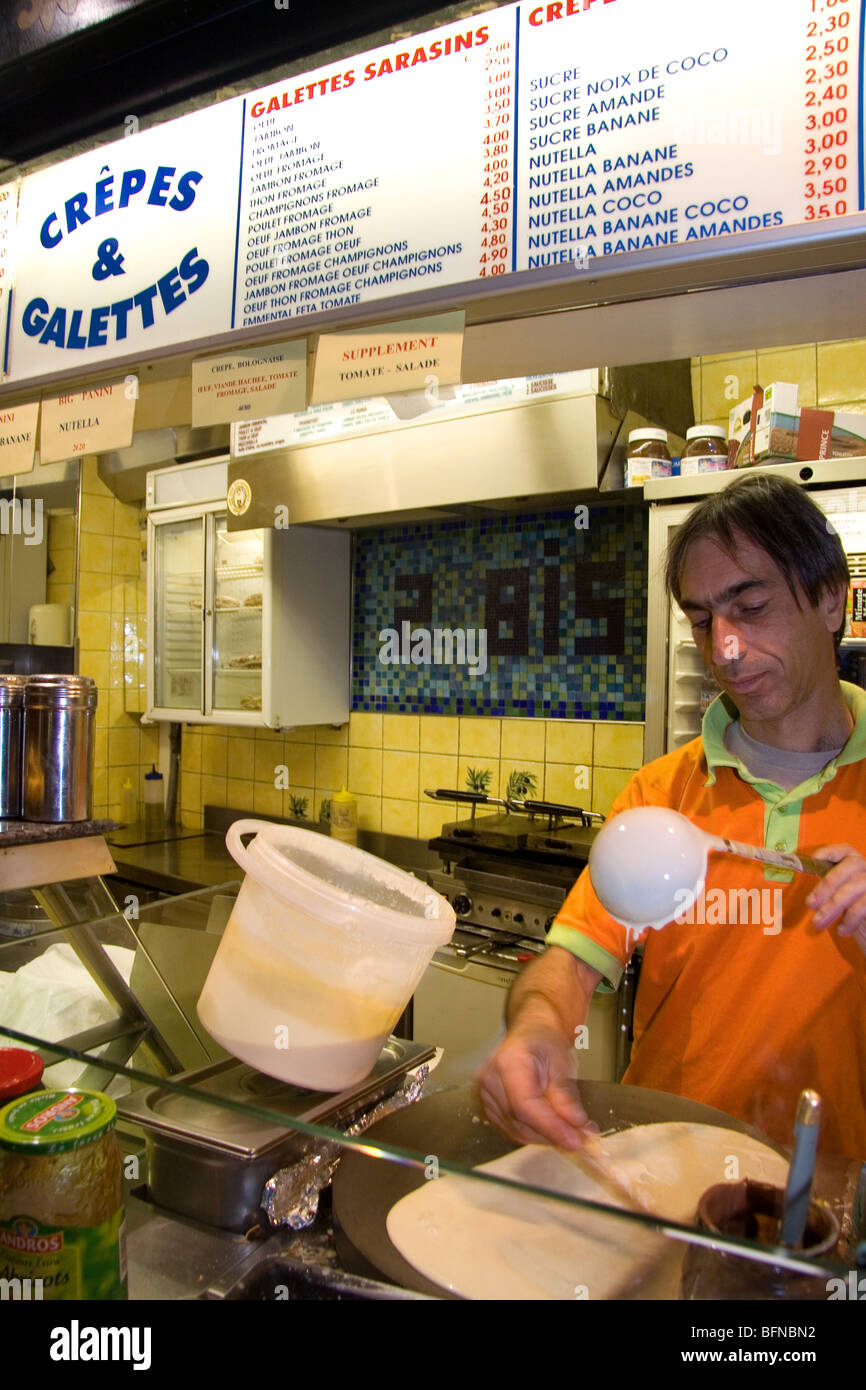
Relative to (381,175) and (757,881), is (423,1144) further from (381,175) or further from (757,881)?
(381,175)

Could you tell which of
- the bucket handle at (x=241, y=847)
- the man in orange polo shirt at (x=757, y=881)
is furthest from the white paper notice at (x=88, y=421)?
the man in orange polo shirt at (x=757, y=881)

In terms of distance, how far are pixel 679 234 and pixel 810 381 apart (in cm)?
222

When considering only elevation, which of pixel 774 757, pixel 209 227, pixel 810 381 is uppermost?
pixel 810 381

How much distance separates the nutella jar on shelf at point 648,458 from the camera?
8.34 feet

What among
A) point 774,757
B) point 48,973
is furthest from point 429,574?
point 48,973

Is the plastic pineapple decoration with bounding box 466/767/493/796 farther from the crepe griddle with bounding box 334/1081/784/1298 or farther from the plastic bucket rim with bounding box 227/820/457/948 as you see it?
the plastic bucket rim with bounding box 227/820/457/948

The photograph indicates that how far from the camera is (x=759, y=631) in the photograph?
4.73 feet

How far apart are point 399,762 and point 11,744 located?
2.55 meters

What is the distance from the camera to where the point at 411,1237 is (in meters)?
0.74

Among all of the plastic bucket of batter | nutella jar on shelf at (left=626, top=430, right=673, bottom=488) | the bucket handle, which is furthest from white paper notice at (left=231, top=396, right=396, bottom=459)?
the plastic bucket of batter

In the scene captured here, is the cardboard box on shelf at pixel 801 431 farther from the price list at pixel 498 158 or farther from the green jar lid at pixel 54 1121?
the green jar lid at pixel 54 1121
